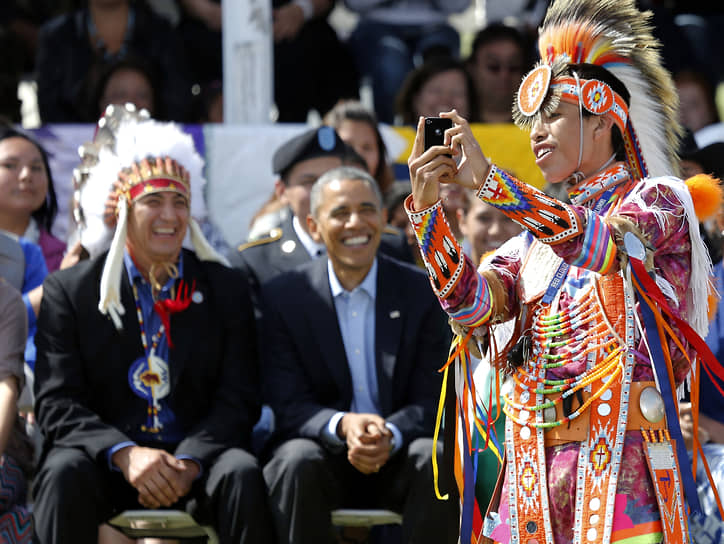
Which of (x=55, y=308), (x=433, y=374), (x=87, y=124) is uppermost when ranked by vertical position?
(x=87, y=124)

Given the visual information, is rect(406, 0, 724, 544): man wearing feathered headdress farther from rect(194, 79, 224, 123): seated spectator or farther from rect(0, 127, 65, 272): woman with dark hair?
rect(194, 79, 224, 123): seated spectator

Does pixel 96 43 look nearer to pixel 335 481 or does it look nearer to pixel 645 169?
pixel 335 481

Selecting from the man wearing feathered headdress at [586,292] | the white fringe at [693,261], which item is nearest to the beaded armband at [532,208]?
the man wearing feathered headdress at [586,292]

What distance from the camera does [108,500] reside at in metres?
→ 4.11

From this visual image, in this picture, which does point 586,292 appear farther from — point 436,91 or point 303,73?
point 303,73

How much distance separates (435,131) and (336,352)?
1.84 m

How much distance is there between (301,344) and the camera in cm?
450

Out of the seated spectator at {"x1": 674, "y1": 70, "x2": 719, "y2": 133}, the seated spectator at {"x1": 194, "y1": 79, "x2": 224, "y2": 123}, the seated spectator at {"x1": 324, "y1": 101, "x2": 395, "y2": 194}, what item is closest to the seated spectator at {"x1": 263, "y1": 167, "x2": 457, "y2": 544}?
the seated spectator at {"x1": 324, "y1": 101, "x2": 395, "y2": 194}

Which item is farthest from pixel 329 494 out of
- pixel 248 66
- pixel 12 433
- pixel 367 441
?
pixel 248 66

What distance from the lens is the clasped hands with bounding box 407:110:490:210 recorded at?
2.73m

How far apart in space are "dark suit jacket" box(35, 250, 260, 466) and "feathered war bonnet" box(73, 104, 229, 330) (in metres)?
0.25

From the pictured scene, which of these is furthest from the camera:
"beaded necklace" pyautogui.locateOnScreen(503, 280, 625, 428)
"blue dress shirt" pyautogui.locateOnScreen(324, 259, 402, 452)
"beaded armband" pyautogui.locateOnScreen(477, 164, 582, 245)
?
"blue dress shirt" pyautogui.locateOnScreen(324, 259, 402, 452)

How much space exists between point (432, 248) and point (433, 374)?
174 cm

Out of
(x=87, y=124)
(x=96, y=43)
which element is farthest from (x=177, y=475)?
(x=96, y=43)
